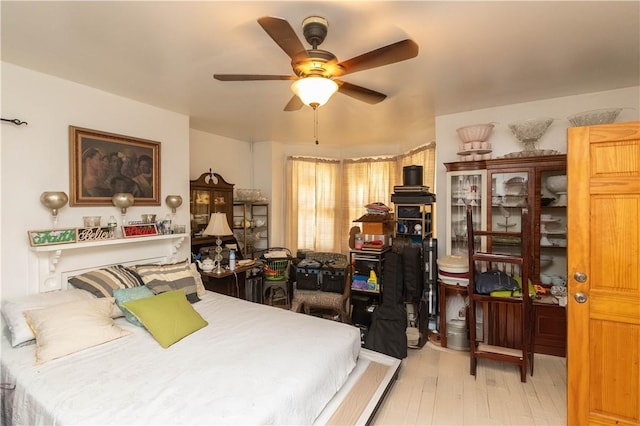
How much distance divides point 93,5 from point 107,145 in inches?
58.7

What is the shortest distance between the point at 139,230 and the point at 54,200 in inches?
28.5

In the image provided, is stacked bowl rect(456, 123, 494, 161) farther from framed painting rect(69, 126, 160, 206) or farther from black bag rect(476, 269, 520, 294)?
framed painting rect(69, 126, 160, 206)

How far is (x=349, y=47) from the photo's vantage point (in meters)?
2.03

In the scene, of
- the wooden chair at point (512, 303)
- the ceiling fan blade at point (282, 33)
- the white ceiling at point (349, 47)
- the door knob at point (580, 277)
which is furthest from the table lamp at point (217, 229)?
the door knob at point (580, 277)

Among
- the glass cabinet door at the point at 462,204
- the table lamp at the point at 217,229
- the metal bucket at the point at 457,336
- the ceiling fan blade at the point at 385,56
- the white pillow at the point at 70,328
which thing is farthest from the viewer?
the table lamp at the point at 217,229

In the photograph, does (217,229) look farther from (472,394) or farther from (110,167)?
(472,394)

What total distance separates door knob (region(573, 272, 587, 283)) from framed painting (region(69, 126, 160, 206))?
140 inches

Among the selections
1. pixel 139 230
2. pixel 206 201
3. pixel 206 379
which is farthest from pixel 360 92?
pixel 206 201

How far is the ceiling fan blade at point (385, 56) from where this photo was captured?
57.5 inches

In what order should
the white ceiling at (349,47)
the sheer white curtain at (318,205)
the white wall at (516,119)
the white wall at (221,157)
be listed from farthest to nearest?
the sheer white curtain at (318,205)
the white wall at (221,157)
the white wall at (516,119)
the white ceiling at (349,47)

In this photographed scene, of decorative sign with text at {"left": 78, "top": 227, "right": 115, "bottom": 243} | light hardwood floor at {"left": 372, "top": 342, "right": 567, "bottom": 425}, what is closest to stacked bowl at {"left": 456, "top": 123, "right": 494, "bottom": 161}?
light hardwood floor at {"left": 372, "top": 342, "right": 567, "bottom": 425}

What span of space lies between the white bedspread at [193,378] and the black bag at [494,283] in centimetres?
121

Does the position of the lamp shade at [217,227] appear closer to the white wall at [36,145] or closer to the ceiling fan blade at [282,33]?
the white wall at [36,145]

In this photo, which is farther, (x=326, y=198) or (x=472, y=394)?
(x=326, y=198)
